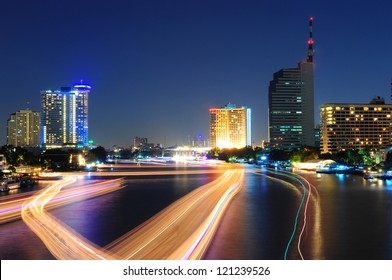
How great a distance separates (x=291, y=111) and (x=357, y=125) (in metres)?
29.8

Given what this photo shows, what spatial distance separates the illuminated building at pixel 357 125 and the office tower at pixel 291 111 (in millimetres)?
22333

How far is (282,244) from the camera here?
1455 centimetres

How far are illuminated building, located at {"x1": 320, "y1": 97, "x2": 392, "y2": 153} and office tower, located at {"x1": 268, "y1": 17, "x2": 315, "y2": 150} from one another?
22333 mm

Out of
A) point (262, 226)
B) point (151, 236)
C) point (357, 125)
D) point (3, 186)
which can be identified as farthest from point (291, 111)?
point (151, 236)

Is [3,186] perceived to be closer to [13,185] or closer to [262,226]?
[13,185]

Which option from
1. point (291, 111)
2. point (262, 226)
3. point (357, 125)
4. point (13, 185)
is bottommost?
point (262, 226)

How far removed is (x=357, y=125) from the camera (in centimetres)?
15188

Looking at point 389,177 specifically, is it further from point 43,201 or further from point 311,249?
point 311,249

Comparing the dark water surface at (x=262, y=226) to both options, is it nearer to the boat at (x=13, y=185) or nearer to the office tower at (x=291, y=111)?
the boat at (x=13, y=185)

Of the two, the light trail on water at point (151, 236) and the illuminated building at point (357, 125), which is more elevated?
the illuminated building at point (357, 125)

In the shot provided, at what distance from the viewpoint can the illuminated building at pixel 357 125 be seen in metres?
151

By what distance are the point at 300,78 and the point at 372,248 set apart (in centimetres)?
17054

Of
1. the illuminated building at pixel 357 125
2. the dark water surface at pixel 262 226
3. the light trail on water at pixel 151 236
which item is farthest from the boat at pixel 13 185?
the illuminated building at pixel 357 125

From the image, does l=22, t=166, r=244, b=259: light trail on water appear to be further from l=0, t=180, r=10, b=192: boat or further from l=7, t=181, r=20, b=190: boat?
l=7, t=181, r=20, b=190: boat
